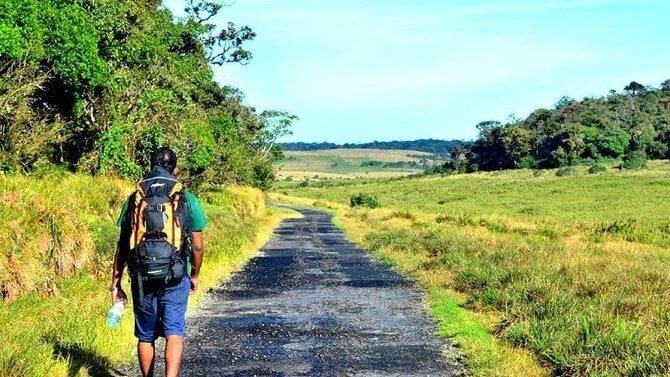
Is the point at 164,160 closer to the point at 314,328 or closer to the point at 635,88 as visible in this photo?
the point at 314,328

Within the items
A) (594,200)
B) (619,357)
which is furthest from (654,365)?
(594,200)

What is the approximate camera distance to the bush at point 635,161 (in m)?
101

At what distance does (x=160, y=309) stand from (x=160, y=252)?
0.59 m

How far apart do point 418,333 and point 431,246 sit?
12.1 m

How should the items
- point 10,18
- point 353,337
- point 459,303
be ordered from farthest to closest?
point 10,18 < point 459,303 < point 353,337

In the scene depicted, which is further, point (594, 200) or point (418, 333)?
point (594, 200)

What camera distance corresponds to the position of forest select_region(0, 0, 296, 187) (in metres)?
17.6

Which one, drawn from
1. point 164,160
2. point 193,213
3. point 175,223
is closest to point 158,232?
point 175,223

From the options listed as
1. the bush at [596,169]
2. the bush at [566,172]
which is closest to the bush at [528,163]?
the bush at [566,172]

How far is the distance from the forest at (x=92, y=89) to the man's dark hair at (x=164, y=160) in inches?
429

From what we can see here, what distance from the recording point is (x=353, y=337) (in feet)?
31.8

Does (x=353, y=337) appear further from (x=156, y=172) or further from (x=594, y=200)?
(x=594, y=200)

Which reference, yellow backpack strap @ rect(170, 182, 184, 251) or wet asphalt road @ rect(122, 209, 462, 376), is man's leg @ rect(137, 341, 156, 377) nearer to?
yellow backpack strap @ rect(170, 182, 184, 251)

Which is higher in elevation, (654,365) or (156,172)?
(156,172)
